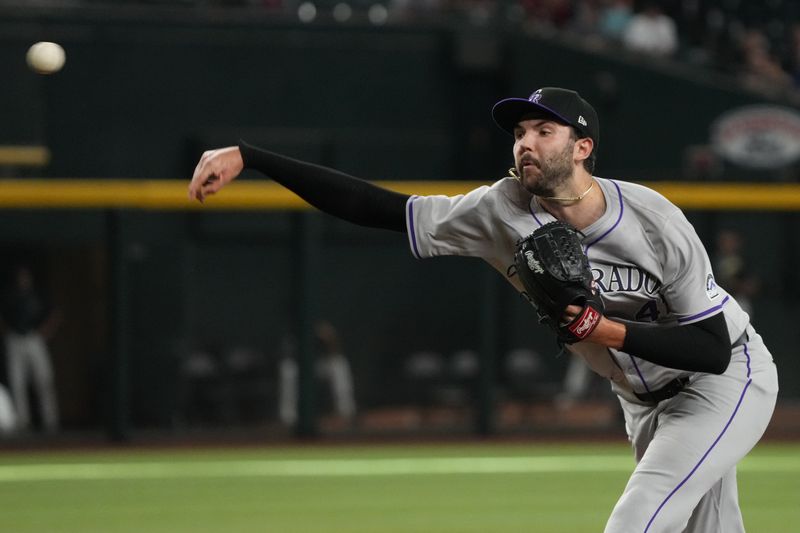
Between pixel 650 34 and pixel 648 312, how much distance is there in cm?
1251

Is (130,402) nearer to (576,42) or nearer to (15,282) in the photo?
(15,282)

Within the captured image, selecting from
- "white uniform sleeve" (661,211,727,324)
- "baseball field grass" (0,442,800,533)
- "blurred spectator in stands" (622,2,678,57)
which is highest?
"blurred spectator in stands" (622,2,678,57)

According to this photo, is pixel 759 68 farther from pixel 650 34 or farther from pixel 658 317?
pixel 658 317

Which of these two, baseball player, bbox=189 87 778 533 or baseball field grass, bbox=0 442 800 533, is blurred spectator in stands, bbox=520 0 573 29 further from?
baseball player, bbox=189 87 778 533

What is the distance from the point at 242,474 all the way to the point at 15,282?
10.4ft

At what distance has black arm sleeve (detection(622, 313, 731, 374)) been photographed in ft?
12.3

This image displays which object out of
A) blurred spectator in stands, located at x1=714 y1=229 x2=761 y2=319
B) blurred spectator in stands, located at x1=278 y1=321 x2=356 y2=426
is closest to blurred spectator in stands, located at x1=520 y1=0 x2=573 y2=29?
blurred spectator in stands, located at x1=714 y1=229 x2=761 y2=319

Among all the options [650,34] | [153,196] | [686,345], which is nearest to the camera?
[686,345]

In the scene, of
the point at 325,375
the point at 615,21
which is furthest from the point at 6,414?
the point at 615,21

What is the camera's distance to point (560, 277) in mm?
3668

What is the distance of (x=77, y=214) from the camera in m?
10.7

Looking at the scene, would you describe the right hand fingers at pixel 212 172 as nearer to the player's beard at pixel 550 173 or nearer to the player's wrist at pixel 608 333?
the player's beard at pixel 550 173

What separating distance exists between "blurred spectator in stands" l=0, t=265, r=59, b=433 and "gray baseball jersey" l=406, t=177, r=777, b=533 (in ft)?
23.4

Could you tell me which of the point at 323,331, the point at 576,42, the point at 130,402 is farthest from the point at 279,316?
the point at 576,42
